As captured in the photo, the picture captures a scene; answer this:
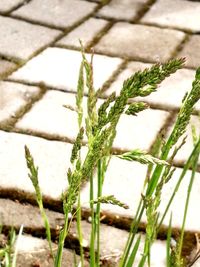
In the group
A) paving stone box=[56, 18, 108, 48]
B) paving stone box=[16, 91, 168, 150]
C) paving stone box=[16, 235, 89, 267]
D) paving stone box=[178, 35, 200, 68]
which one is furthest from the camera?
paving stone box=[56, 18, 108, 48]

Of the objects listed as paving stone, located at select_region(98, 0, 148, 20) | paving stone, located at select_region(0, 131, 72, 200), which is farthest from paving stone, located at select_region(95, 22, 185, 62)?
paving stone, located at select_region(0, 131, 72, 200)

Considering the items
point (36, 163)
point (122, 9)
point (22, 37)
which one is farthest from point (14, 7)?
point (36, 163)

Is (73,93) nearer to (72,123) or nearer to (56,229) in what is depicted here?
(72,123)

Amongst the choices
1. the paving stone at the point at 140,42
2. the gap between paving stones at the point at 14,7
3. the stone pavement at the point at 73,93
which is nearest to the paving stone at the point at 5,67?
the stone pavement at the point at 73,93

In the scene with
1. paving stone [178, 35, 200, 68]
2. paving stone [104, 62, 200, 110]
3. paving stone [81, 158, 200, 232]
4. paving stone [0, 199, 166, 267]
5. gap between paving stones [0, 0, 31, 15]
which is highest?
gap between paving stones [0, 0, 31, 15]

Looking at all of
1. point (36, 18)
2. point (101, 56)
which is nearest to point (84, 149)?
point (101, 56)

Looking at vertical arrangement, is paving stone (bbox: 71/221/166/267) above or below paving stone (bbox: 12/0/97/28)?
below

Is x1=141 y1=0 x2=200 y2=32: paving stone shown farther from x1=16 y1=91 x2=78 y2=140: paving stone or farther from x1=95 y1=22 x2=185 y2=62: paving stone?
x1=16 y1=91 x2=78 y2=140: paving stone
